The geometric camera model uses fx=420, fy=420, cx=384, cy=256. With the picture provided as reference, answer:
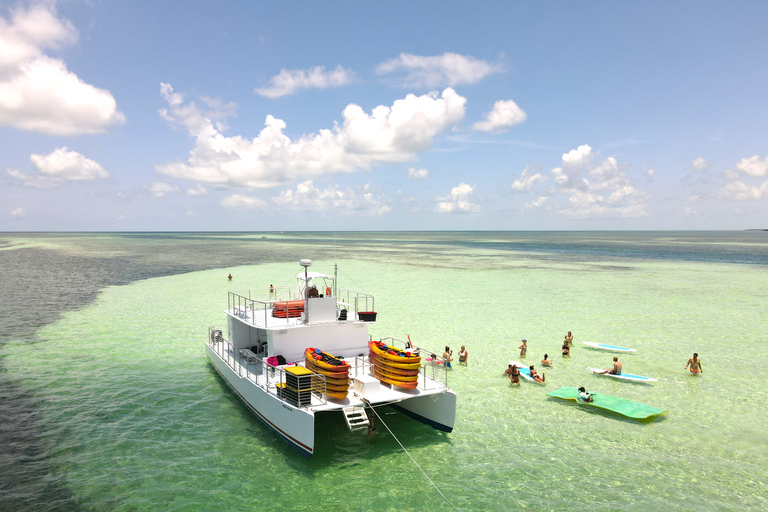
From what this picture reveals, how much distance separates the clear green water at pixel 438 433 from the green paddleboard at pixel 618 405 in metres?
0.32

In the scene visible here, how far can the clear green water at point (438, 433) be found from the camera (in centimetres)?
1009

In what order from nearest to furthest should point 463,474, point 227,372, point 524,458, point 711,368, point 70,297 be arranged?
point 463,474 → point 524,458 → point 227,372 → point 711,368 → point 70,297

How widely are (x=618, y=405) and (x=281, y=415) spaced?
11.4m

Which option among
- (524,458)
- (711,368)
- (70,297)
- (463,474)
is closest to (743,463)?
(524,458)

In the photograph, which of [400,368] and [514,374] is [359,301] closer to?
[514,374]

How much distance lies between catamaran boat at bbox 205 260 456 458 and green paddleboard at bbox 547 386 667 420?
4974 mm

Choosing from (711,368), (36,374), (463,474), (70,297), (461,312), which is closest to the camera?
(463,474)

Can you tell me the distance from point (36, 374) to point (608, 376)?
24185mm

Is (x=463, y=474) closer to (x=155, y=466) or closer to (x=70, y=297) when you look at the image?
(x=155, y=466)

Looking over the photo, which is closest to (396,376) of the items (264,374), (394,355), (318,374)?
(394,355)

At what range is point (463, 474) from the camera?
10969 millimetres

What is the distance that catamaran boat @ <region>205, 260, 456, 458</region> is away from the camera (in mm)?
11766

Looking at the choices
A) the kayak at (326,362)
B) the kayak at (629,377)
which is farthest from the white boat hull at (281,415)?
the kayak at (629,377)

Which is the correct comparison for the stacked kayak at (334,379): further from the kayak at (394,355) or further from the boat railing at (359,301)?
the boat railing at (359,301)
